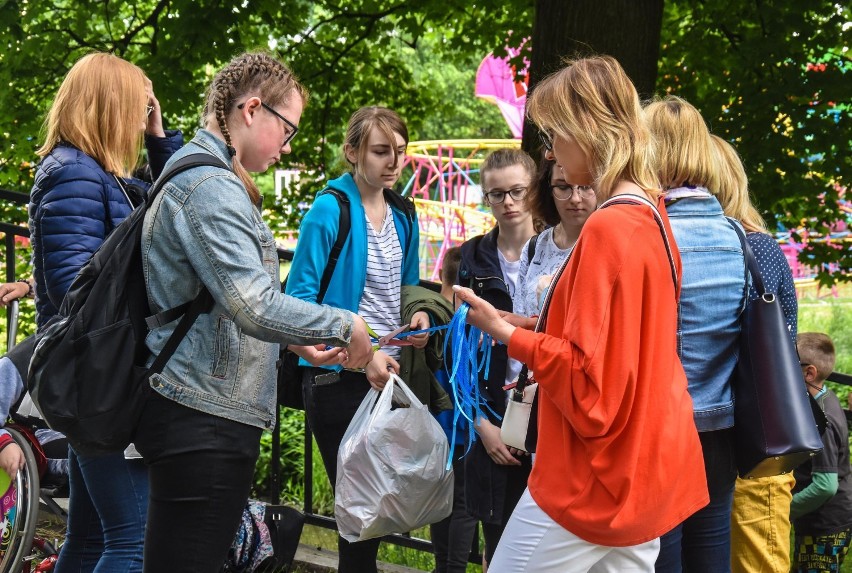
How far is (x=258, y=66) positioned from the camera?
9.04 feet

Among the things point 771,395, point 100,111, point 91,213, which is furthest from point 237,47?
point 771,395

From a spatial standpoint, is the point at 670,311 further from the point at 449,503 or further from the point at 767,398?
the point at 449,503

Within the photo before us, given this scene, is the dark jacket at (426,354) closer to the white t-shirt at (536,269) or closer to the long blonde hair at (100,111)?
the white t-shirt at (536,269)

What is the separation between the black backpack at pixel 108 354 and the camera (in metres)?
2.52

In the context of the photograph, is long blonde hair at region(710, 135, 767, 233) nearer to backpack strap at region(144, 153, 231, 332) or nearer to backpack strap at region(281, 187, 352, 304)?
backpack strap at region(281, 187, 352, 304)

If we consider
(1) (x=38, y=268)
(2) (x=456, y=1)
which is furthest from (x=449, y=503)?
(2) (x=456, y=1)

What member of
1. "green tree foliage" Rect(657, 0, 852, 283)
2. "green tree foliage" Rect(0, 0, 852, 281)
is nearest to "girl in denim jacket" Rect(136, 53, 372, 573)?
"green tree foliage" Rect(0, 0, 852, 281)

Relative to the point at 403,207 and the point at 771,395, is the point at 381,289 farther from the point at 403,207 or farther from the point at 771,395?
the point at 771,395

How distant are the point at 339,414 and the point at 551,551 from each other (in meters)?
1.48

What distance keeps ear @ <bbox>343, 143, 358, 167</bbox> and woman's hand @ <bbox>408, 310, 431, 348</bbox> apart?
0.63 m

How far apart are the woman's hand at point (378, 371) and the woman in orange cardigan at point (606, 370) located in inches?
43.8

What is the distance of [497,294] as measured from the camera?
390cm

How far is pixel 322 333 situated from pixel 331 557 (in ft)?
8.99

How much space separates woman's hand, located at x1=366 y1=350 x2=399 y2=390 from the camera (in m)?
3.56
